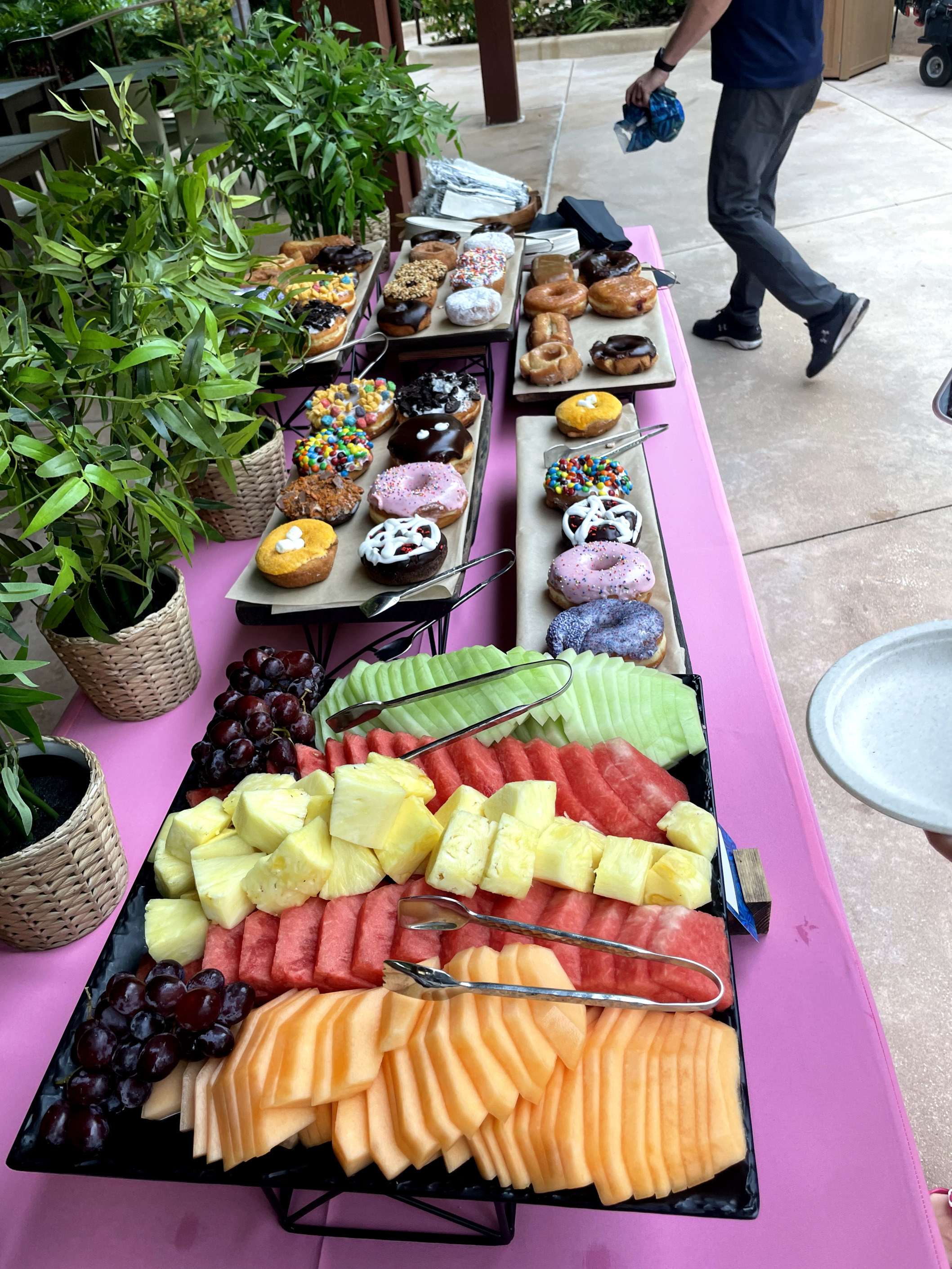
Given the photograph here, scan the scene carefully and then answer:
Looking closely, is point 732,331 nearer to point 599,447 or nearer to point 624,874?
point 599,447

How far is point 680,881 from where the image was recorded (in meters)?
1.04

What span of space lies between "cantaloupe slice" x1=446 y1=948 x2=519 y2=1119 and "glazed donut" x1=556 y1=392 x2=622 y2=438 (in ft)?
5.27

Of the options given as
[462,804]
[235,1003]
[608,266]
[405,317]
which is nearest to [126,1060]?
[235,1003]

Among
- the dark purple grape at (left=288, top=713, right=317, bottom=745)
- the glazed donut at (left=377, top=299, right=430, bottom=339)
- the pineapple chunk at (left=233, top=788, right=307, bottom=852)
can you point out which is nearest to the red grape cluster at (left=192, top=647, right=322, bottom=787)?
the dark purple grape at (left=288, top=713, right=317, bottom=745)

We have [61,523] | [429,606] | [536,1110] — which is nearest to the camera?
[536,1110]

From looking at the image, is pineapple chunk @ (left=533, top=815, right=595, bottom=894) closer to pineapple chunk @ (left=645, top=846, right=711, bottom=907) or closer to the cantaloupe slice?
pineapple chunk @ (left=645, top=846, right=711, bottom=907)

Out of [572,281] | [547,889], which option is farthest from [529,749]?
[572,281]

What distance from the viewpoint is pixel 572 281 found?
9.46 ft

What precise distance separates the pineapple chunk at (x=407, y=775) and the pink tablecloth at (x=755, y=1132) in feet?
1.54

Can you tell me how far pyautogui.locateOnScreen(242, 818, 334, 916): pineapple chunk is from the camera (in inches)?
41.6

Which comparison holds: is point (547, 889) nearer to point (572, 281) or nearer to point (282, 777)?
point (282, 777)

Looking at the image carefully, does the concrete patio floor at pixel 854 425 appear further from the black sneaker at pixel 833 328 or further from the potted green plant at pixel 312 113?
the potted green plant at pixel 312 113

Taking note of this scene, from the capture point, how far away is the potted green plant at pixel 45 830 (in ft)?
3.70

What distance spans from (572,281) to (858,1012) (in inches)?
92.2
